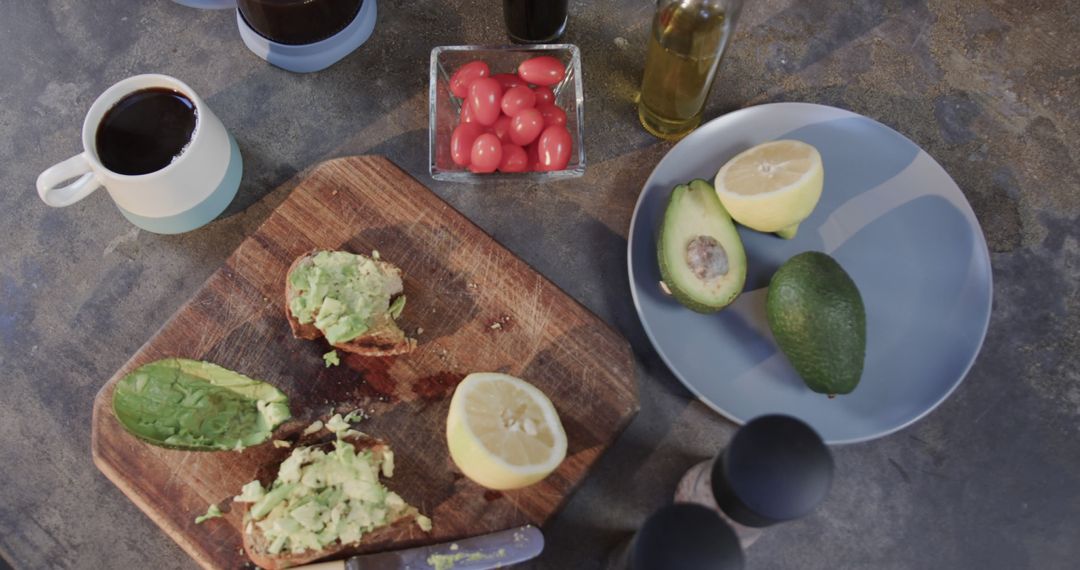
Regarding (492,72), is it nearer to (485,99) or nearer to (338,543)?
(485,99)

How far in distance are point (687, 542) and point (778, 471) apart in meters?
0.14

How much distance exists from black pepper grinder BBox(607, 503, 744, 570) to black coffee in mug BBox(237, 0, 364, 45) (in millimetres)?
1000

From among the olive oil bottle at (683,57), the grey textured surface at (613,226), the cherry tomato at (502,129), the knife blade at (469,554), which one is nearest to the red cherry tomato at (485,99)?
the cherry tomato at (502,129)

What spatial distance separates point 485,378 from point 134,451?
1.85ft

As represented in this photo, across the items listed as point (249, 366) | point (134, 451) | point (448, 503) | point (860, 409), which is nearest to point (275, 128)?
point (249, 366)

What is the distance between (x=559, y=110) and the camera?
1.44 meters

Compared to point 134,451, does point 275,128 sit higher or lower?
higher

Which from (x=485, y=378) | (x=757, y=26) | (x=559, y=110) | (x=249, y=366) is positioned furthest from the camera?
(x=757, y=26)

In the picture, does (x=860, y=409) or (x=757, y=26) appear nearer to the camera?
(x=860, y=409)

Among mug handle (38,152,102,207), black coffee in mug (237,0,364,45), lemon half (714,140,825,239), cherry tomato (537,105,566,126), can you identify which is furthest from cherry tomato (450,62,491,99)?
mug handle (38,152,102,207)

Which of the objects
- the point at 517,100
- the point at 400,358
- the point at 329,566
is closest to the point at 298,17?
the point at 517,100

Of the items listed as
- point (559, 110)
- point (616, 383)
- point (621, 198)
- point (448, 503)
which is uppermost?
point (559, 110)

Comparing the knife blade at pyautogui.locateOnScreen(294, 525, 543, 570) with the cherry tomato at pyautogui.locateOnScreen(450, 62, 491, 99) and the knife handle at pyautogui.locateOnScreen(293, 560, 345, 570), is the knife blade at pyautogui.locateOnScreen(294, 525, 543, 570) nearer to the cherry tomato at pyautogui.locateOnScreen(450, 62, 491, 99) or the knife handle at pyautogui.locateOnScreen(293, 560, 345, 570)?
the knife handle at pyautogui.locateOnScreen(293, 560, 345, 570)

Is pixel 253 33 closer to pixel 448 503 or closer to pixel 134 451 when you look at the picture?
pixel 134 451
